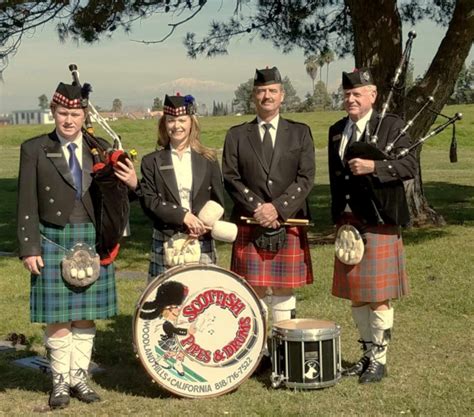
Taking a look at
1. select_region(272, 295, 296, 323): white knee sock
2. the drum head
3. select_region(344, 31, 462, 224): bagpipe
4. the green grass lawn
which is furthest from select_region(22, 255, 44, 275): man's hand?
select_region(344, 31, 462, 224): bagpipe

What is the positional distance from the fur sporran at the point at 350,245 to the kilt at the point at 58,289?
1.39m

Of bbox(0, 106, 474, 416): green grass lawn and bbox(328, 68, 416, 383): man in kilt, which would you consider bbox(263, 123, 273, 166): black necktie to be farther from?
bbox(0, 106, 474, 416): green grass lawn

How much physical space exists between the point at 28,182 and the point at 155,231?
81 centimetres

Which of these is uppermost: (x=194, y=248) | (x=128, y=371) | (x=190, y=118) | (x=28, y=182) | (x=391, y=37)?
(x=391, y=37)

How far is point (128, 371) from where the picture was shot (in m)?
5.24

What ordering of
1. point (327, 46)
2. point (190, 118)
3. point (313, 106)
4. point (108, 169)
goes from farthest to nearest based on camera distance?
1. point (313, 106)
2. point (327, 46)
3. point (190, 118)
4. point (108, 169)

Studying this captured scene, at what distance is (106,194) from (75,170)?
0.21 m

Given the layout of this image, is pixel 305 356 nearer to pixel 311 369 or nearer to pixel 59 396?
pixel 311 369

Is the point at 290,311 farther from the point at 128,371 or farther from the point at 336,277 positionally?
the point at 128,371

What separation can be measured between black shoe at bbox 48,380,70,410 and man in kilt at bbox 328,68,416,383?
1.62 metres

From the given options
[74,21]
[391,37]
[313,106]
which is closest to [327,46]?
[391,37]

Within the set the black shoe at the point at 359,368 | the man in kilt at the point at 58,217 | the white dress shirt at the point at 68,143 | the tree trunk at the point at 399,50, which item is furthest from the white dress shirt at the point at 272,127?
the tree trunk at the point at 399,50

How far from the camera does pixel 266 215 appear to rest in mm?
4805

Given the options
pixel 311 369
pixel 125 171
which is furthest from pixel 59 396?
pixel 311 369
